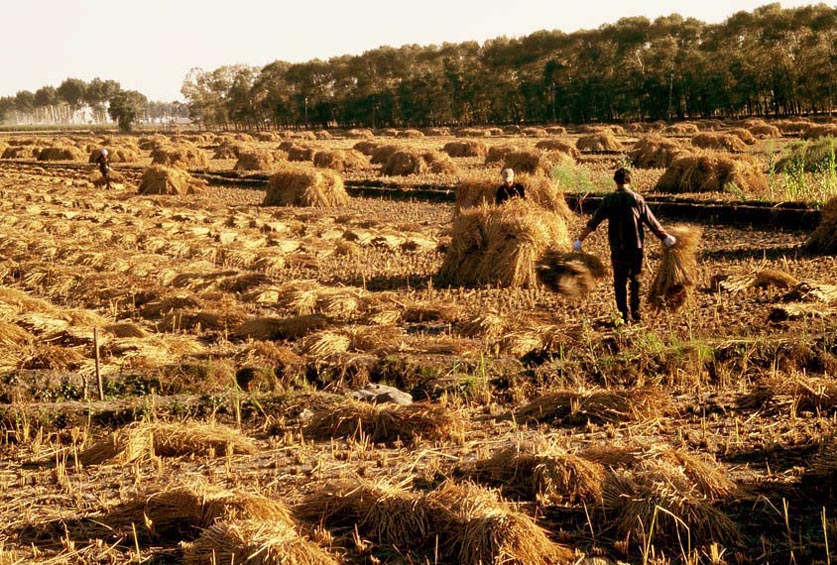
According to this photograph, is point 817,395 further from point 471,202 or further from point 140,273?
point 471,202

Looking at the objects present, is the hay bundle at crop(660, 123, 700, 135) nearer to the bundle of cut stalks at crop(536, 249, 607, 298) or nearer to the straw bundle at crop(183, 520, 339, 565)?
the bundle of cut stalks at crop(536, 249, 607, 298)

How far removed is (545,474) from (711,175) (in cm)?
1460

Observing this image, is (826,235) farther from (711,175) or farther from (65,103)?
(65,103)

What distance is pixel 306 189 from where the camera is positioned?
64.9 feet

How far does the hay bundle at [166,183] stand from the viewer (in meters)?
23.3

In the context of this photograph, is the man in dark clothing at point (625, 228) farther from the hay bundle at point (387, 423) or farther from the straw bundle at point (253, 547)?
the straw bundle at point (253, 547)

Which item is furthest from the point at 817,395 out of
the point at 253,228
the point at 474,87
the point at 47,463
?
the point at 474,87

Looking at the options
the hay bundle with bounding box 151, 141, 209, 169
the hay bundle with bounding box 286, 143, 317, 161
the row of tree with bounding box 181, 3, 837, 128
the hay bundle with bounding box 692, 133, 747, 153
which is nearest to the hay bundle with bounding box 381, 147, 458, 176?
the hay bundle with bounding box 286, 143, 317, 161

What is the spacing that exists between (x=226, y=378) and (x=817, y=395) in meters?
4.00

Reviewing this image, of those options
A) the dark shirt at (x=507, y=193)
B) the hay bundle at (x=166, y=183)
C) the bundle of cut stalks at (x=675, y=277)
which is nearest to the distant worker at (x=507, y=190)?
the dark shirt at (x=507, y=193)

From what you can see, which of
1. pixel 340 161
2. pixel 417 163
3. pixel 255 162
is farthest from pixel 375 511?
pixel 255 162

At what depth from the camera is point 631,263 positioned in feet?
24.5

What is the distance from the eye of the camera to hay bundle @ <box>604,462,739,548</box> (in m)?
3.62

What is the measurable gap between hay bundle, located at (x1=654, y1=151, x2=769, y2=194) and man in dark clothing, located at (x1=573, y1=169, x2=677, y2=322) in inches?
399
